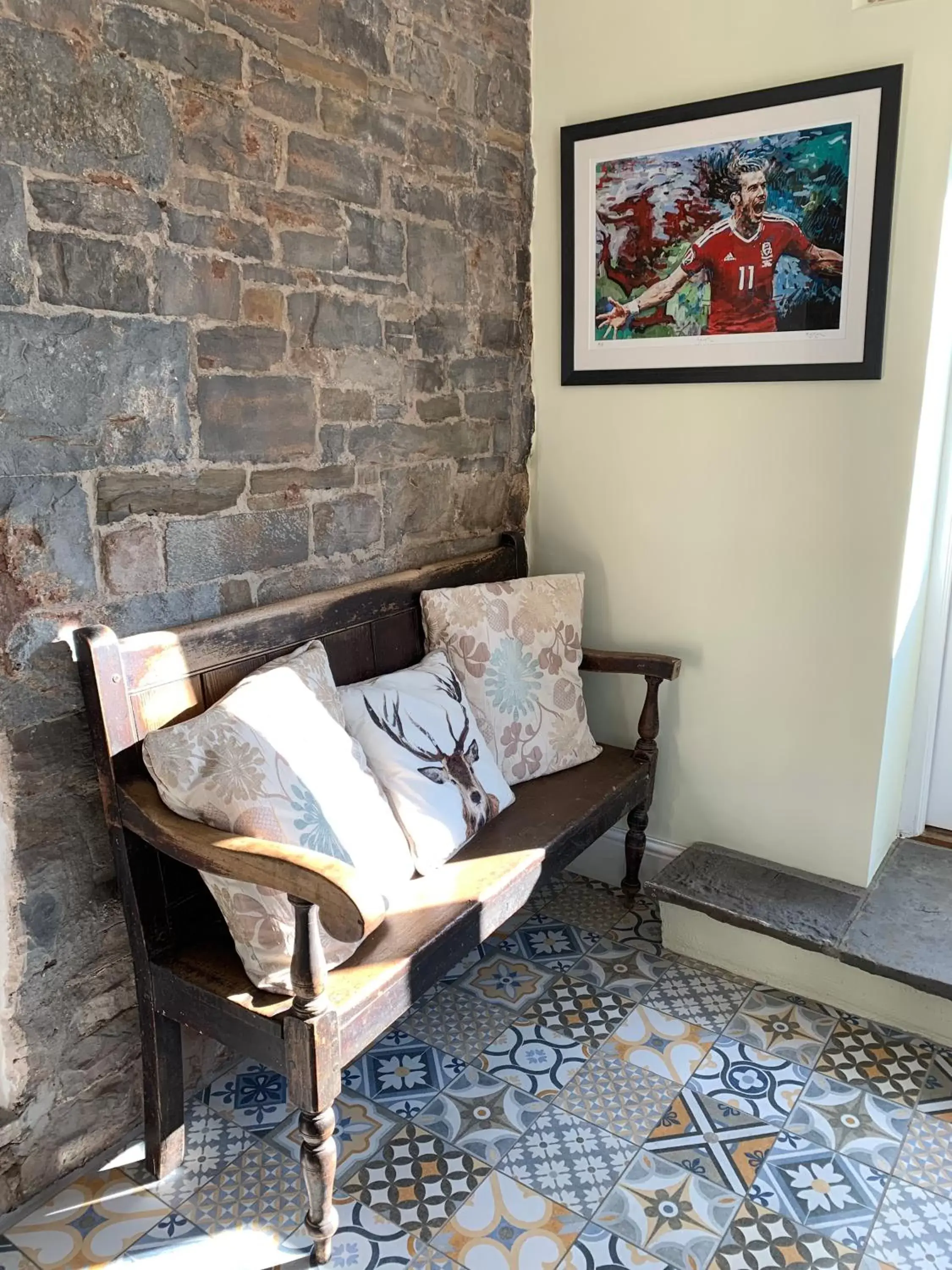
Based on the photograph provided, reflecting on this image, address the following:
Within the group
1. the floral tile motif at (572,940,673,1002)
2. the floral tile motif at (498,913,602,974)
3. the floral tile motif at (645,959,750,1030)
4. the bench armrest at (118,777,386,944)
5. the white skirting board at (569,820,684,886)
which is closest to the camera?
the bench armrest at (118,777,386,944)

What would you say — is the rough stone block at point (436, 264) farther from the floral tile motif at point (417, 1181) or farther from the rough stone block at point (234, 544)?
the floral tile motif at point (417, 1181)

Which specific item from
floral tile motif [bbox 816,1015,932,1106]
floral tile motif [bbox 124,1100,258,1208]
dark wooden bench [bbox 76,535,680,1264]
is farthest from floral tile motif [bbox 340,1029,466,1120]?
floral tile motif [bbox 816,1015,932,1106]

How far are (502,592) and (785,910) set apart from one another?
1.11m

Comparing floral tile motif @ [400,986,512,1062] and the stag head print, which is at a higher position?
the stag head print

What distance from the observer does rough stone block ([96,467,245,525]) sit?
1.78m

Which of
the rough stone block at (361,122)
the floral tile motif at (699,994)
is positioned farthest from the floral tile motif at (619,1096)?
the rough stone block at (361,122)

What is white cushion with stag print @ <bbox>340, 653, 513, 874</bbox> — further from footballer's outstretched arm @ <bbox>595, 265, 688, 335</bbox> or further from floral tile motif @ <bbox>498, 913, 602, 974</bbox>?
footballer's outstretched arm @ <bbox>595, 265, 688, 335</bbox>

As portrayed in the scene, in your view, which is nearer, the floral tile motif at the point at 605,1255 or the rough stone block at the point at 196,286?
the floral tile motif at the point at 605,1255

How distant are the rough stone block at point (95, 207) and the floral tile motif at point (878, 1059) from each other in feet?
7.61

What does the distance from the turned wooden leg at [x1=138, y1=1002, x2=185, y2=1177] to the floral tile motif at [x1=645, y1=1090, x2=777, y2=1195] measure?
957 mm

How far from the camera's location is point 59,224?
1.63 metres

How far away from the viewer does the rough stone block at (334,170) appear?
6.75 feet

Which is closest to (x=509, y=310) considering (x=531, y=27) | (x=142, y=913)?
(x=531, y=27)

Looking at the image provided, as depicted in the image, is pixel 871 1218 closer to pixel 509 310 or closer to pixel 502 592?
pixel 502 592
